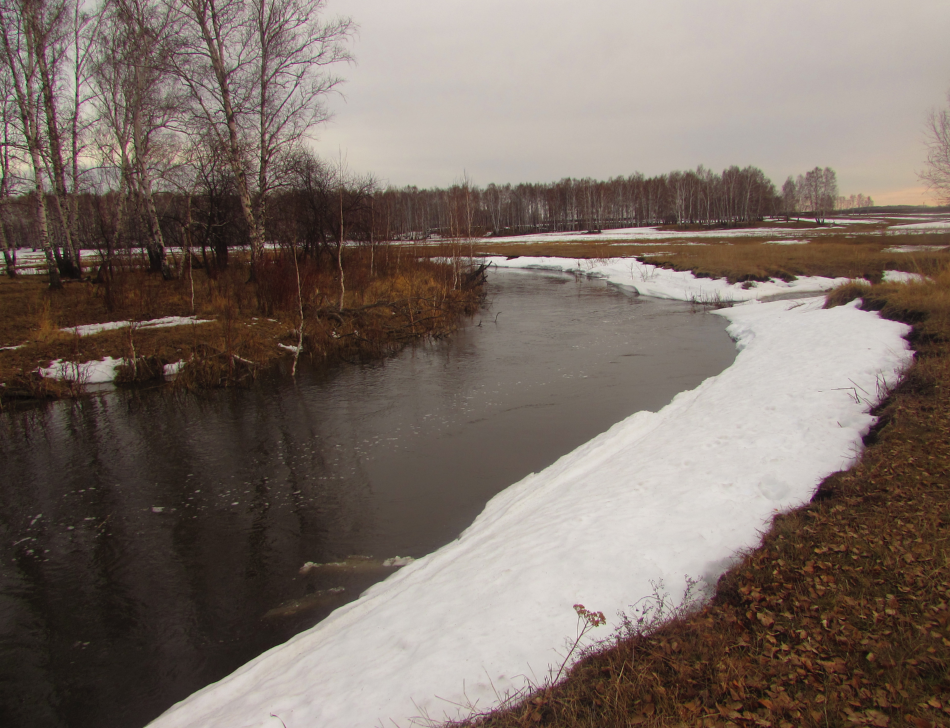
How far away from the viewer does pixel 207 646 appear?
445cm

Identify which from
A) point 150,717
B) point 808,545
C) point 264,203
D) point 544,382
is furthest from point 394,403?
point 264,203

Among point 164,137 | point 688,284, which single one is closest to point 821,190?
point 688,284

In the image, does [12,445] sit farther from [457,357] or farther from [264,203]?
[264,203]

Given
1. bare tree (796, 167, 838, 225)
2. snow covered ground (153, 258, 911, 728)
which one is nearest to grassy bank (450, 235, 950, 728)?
snow covered ground (153, 258, 911, 728)

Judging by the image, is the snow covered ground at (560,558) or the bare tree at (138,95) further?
the bare tree at (138,95)

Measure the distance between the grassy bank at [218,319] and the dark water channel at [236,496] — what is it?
976 mm

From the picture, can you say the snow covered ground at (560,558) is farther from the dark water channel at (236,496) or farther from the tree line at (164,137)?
the tree line at (164,137)

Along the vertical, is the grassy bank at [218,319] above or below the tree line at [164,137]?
below

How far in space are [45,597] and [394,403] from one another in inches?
245

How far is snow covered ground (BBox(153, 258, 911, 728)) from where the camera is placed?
3.38 m

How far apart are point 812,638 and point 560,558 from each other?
6.12 feet

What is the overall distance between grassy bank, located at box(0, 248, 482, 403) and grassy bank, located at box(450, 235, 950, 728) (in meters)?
11.1

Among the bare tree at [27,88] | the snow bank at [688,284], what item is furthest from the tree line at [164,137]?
the snow bank at [688,284]

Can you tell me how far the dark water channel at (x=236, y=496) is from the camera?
4.43 meters
